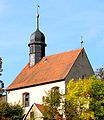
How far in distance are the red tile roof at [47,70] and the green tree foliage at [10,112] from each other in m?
7.70

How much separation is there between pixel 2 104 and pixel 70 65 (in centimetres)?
1072

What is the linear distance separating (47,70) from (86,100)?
1281 cm

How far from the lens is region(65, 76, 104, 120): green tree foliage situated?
51.6 metres

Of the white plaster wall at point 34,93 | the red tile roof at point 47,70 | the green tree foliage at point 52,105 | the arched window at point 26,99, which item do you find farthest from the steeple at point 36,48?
the green tree foliage at point 52,105

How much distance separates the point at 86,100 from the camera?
52.4m

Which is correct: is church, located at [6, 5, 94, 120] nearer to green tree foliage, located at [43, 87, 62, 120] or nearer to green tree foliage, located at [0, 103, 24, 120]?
green tree foliage, located at [0, 103, 24, 120]

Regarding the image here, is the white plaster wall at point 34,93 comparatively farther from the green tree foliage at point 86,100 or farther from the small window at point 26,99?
the green tree foliage at point 86,100

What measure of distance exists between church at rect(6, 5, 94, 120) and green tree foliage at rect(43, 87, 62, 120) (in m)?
5.57

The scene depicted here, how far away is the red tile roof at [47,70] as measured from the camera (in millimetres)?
61600

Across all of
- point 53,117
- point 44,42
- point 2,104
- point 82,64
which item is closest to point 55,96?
point 53,117

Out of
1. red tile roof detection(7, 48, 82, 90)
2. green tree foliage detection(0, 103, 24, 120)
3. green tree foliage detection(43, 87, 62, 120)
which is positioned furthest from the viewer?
red tile roof detection(7, 48, 82, 90)

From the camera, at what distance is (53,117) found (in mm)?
50750

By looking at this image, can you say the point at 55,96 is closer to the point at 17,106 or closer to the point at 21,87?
the point at 17,106

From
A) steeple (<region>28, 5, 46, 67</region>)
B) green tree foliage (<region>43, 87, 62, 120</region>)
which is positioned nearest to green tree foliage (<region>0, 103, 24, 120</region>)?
green tree foliage (<region>43, 87, 62, 120</region>)
